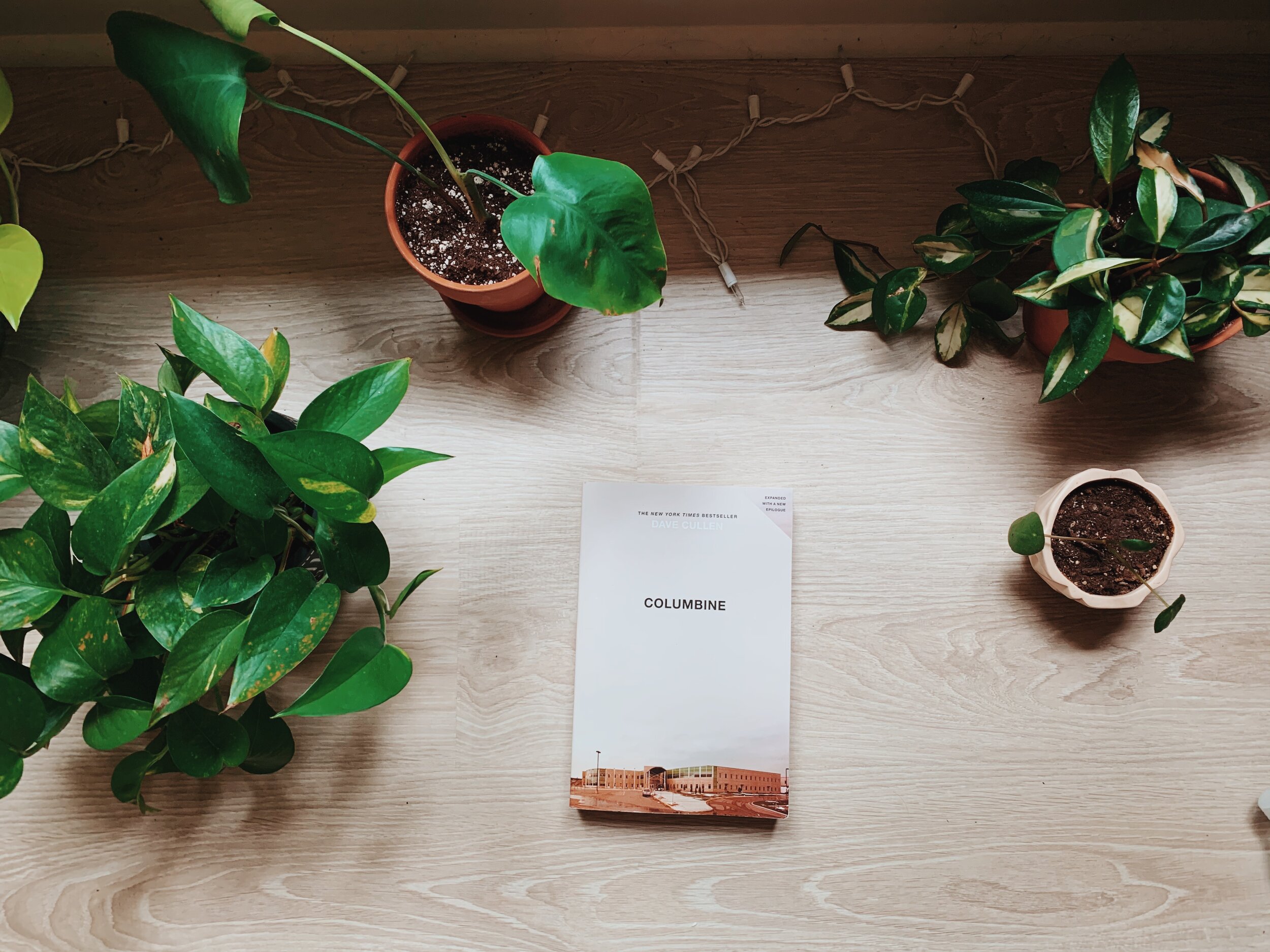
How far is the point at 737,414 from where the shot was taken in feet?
3.62

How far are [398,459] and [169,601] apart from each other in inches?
11.0

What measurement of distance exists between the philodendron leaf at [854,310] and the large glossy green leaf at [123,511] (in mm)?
799

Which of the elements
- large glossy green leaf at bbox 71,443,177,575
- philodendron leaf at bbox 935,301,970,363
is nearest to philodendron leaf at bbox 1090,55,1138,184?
philodendron leaf at bbox 935,301,970,363

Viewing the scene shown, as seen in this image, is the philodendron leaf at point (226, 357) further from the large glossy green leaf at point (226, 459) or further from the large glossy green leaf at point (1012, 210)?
the large glossy green leaf at point (1012, 210)

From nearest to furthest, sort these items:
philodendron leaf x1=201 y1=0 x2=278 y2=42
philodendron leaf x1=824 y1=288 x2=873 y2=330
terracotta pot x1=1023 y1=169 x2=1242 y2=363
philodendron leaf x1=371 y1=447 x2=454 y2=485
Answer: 1. philodendron leaf x1=201 y1=0 x2=278 y2=42
2. philodendron leaf x1=371 y1=447 x2=454 y2=485
3. terracotta pot x1=1023 y1=169 x2=1242 y2=363
4. philodendron leaf x1=824 y1=288 x2=873 y2=330

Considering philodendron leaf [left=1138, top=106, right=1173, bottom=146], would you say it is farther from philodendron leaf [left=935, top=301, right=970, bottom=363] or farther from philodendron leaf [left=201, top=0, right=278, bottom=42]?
philodendron leaf [left=201, top=0, right=278, bottom=42]

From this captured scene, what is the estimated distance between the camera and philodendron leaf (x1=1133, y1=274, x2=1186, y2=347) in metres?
0.88

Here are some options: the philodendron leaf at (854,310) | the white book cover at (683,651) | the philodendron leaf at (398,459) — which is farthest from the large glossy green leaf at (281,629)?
the philodendron leaf at (854,310)

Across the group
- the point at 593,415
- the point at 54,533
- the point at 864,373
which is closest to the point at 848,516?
the point at 864,373

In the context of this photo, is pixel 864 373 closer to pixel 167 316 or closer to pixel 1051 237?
pixel 1051 237

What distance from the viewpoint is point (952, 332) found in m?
1.07

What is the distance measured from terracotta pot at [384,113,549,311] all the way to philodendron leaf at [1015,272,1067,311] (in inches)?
22.4

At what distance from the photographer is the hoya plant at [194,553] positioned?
0.71 meters

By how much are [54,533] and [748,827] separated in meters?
0.86
